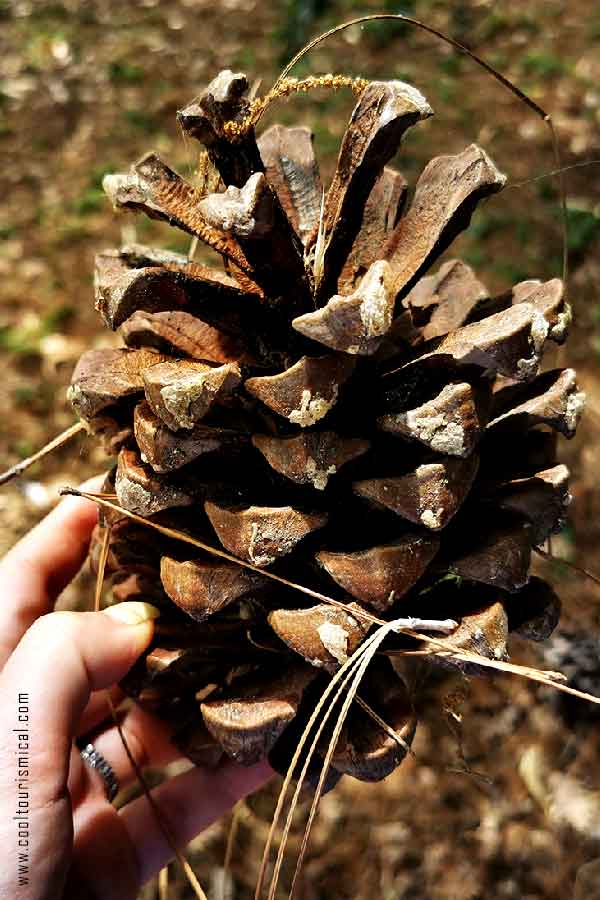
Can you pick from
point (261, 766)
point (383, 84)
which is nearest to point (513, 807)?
point (261, 766)

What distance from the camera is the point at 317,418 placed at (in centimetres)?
52

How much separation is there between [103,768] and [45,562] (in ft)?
0.77

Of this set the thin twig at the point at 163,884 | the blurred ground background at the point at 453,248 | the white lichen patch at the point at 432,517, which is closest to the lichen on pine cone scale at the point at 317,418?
the white lichen patch at the point at 432,517

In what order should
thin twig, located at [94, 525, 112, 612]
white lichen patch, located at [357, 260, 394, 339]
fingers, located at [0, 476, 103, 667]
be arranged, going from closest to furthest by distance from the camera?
white lichen patch, located at [357, 260, 394, 339]
thin twig, located at [94, 525, 112, 612]
fingers, located at [0, 476, 103, 667]

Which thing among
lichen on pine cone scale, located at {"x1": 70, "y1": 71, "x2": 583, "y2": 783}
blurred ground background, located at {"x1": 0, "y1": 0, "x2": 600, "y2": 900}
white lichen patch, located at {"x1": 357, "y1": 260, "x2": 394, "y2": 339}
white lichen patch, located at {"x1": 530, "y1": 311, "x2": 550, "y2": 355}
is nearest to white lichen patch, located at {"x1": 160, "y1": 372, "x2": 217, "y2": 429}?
lichen on pine cone scale, located at {"x1": 70, "y1": 71, "x2": 583, "y2": 783}

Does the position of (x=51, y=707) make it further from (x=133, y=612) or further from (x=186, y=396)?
(x=186, y=396)

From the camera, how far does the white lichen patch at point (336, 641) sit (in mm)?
544

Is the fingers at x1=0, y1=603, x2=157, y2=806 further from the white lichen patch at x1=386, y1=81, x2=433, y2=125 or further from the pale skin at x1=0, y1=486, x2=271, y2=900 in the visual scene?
the white lichen patch at x1=386, y1=81, x2=433, y2=125

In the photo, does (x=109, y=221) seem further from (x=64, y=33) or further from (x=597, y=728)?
(x=597, y=728)

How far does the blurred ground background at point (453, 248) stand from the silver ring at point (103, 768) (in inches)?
6.4

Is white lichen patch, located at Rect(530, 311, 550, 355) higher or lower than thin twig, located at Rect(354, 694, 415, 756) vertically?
higher

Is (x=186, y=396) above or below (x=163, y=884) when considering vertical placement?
above

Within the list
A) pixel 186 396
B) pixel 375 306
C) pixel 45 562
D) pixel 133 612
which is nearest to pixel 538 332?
pixel 375 306

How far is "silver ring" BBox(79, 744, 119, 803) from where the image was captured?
33.9 inches
